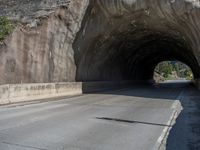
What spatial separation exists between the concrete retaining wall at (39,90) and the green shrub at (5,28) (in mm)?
6052

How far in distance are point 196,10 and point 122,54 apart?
1463 cm

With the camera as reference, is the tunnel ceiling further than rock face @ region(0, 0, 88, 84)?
No

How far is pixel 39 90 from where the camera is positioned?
64.5ft

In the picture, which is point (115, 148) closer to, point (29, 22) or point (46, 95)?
point (46, 95)

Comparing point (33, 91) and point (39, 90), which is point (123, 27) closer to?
point (39, 90)

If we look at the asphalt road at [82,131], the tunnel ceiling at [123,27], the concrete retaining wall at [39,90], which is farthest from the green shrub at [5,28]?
the asphalt road at [82,131]

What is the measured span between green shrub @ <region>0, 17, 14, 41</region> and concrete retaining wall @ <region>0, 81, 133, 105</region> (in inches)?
238

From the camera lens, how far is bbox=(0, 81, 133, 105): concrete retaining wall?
1659 centimetres

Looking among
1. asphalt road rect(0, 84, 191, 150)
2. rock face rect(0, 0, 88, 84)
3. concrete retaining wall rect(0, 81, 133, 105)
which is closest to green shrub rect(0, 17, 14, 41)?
rock face rect(0, 0, 88, 84)

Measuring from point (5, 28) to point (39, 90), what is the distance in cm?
784

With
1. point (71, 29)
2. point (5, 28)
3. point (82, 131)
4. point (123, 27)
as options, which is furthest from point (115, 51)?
point (82, 131)

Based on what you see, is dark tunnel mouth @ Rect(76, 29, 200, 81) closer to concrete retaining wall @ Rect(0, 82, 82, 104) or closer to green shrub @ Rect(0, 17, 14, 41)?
concrete retaining wall @ Rect(0, 82, 82, 104)

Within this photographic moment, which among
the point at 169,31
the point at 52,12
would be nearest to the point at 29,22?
the point at 52,12

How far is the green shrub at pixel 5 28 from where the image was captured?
82.1 feet
